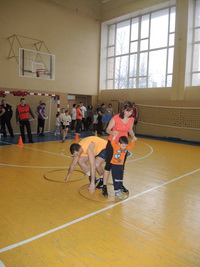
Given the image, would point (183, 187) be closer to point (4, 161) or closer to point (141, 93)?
point (4, 161)

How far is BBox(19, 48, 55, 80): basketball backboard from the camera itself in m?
12.9

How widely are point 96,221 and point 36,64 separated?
39.2 feet

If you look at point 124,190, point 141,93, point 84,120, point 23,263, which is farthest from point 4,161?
point 141,93

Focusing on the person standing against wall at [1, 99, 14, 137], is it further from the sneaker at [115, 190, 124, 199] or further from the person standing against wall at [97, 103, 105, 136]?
the sneaker at [115, 190, 124, 199]

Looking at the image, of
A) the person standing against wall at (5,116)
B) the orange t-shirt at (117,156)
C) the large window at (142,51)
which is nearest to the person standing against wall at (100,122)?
the large window at (142,51)

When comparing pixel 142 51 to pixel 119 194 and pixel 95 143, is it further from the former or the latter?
pixel 119 194

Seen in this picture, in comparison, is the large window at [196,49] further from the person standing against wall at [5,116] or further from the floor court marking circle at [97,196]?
the floor court marking circle at [97,196]

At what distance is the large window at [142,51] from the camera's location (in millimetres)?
14133

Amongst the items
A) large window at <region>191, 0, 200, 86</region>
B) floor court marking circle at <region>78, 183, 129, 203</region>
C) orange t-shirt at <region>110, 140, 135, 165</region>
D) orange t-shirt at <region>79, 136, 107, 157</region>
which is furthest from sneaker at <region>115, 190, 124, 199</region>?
large window at <region>191, 0, 200, 86</region>

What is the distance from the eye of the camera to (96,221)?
3.37 metres

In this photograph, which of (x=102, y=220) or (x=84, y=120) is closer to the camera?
(x=102, y=220)

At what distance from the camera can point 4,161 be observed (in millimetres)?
6801

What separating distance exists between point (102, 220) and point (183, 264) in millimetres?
1264

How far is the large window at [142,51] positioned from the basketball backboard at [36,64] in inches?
191
